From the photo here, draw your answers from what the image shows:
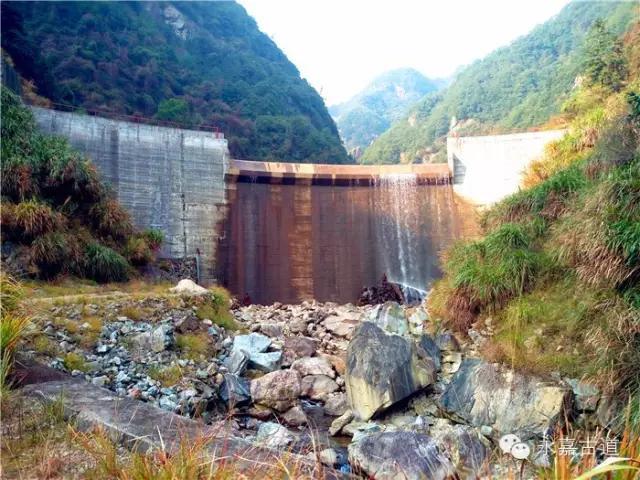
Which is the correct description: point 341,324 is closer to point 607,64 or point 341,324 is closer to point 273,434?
point 273,434

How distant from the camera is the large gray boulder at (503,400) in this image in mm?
4664

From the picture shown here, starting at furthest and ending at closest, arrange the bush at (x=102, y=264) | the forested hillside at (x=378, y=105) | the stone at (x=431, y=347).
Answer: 1. the forested hillside at (x=378, y=105)
2. the bush at (x=102, y=264)
3. the stone at (x=431, y=347)

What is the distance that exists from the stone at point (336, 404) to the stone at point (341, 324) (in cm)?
233

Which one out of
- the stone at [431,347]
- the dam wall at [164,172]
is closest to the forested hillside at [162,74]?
the dam wall at [164,172]

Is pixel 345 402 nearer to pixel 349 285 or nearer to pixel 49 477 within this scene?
pixel 49 477

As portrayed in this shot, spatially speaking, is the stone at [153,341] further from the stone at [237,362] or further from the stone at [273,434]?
the stone at [273,434]

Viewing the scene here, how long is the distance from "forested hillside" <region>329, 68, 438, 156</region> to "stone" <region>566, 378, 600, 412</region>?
50099 mm

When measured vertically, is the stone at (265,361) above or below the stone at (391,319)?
below

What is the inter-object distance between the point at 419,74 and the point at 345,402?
9338cm

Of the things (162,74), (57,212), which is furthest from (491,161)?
(162,74)

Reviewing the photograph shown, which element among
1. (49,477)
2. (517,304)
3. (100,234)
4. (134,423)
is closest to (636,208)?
(517,304)

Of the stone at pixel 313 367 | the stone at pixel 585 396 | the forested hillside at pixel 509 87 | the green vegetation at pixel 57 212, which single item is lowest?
the stone at pixel 313 367

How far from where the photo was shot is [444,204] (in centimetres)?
1363

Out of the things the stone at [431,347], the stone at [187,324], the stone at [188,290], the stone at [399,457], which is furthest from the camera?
the stone at [188,290]
